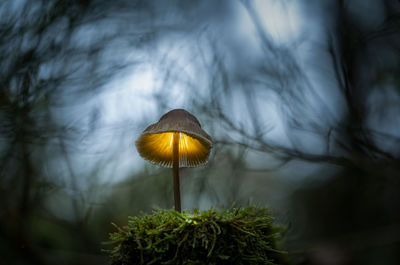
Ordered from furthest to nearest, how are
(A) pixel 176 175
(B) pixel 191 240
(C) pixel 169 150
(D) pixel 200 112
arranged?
(D) pixel 200 112, (C) pixel 169 150, (A) pixel 176 175, (B) pixel 191 240

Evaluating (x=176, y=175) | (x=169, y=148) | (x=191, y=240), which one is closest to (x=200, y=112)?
(x=169, y=148)

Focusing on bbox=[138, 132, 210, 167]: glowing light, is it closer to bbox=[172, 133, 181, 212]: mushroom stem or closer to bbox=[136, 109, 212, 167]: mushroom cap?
bbox=[136, 109, 212, 167]: mushroom cap

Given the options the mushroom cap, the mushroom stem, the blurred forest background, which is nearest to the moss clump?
the mushroom stem

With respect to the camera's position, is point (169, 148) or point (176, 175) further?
point (169, 148)

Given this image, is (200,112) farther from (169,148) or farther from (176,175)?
(176,175)

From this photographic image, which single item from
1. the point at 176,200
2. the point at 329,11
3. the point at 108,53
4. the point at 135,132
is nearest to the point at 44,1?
the point at 108,53

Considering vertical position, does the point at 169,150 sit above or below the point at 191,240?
above

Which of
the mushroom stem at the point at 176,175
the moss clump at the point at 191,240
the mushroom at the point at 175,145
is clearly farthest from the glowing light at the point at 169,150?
the moss clump at the point at 191,240
